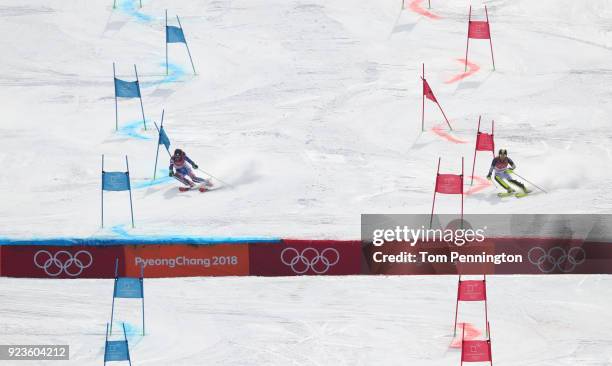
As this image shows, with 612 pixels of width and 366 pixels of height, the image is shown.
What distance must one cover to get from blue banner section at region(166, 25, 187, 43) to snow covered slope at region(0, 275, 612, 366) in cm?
802

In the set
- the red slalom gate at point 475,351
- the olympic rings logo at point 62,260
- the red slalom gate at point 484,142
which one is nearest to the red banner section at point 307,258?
the olympic rings logo at point 62,260

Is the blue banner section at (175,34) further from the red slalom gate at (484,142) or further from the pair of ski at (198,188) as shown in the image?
the red slalom gate at (484,142)

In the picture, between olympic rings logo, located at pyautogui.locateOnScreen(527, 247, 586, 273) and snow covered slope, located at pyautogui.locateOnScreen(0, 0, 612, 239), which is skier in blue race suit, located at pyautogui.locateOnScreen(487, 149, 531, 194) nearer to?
snow covered slope, located at pyautogui.locateOnScreen(0, 0, 612, 239)

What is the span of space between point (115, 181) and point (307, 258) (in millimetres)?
3473

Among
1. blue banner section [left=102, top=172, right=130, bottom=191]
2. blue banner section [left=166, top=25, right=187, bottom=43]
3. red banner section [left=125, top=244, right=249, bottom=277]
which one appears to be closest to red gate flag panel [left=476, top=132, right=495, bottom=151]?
red banner section [left=125, top=244, right=249, bottom=277]

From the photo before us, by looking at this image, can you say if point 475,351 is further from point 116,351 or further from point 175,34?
point 175,34

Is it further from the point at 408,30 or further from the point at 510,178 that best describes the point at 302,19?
the point at 510,178

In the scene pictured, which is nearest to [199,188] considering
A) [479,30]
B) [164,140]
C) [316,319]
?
[164,140]

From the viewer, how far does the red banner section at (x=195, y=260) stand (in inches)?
911

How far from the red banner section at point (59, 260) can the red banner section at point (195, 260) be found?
0.52 m

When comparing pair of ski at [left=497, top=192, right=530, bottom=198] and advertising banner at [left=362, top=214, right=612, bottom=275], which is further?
pair of ski at [left=497, top=192, right=530, bottom=198]

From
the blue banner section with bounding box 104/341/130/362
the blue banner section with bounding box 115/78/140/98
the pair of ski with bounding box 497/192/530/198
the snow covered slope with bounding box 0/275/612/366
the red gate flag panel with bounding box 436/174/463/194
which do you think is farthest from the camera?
the blue banner section with bounding box 115/78/140/98

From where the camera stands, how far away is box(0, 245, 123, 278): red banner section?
22.9 meters

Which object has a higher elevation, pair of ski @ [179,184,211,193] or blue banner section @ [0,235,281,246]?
blue banner section @ [0,235,281,246]
